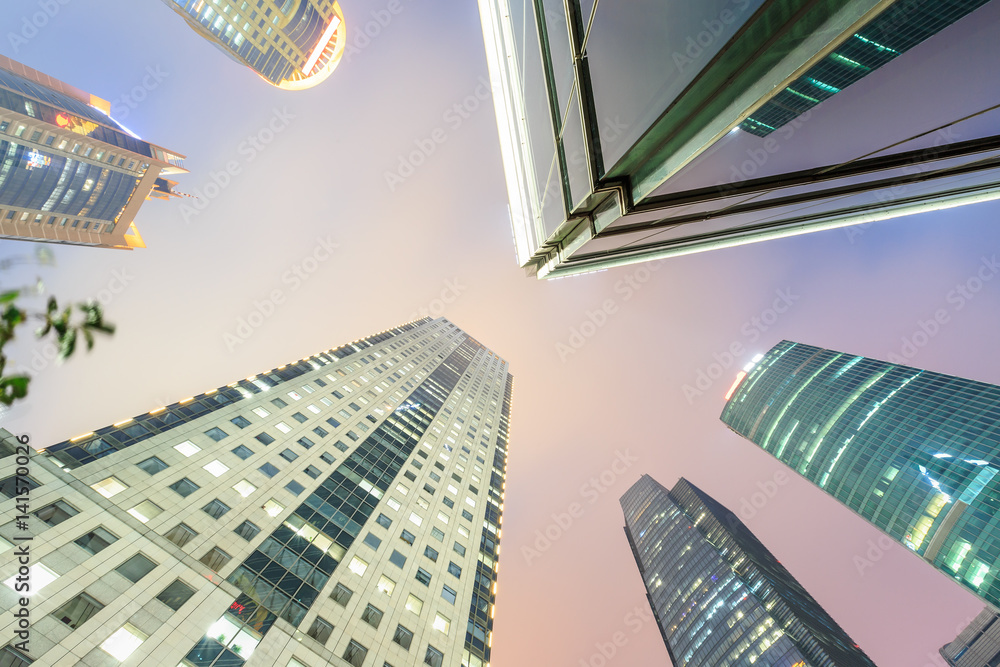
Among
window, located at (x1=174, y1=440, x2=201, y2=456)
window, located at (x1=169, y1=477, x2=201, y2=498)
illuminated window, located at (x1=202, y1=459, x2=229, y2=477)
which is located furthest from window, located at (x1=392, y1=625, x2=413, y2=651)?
window, located at (x1=174, y1=440, x2=201, y2=456)

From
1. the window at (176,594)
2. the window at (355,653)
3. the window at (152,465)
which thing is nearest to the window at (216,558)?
the window at (176,594)

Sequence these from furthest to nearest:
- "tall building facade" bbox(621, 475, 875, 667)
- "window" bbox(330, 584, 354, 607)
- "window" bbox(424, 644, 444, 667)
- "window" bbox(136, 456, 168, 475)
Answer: "tall building facade" bbox(621, 475, 875, 667)
"window" bbox(424, 644, 444, 667)
"window" bbox(136, 456, 168, 475)
"window" bbox(330, 584, 354, 607)

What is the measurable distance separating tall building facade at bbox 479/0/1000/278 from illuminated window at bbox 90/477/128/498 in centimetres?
2798

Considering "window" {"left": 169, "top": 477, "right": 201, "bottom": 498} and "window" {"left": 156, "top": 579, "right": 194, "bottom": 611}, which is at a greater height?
"window" {"left": 156, "top": 579, "right": 194, "bottom": 611}

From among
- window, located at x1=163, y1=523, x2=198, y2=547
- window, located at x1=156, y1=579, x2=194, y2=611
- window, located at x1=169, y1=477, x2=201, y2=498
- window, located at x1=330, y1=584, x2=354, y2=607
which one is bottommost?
window, located at x1=169, y1=477, x2=201, y2=498

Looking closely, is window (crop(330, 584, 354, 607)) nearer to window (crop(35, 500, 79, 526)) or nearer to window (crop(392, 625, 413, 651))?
window (crop(392, 625, 413, 651))

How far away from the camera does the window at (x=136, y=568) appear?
18.5m

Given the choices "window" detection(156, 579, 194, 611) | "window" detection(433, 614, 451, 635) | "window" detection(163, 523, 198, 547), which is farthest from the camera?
"window" detection(433, 614, 451, 635)

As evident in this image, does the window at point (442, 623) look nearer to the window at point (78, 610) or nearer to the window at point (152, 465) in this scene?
the window at point (78, 610)

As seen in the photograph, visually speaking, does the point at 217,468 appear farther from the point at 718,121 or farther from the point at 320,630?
the point at 718,121

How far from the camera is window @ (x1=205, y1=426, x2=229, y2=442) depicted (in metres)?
30.2

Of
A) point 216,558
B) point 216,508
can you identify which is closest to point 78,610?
point 216,558

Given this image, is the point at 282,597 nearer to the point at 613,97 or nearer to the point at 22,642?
the point at 22,642

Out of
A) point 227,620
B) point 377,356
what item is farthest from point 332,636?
point 377,356
